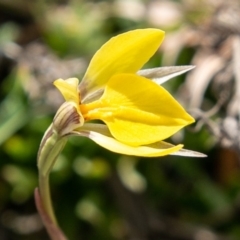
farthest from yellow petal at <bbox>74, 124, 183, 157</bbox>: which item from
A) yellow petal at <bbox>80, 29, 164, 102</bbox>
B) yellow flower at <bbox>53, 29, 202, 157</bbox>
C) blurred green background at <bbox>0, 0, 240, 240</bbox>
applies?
blurred green background at <bbox>0, 0, 240, 240</bbox>

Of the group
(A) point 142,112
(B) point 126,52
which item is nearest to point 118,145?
(A) point 142,112

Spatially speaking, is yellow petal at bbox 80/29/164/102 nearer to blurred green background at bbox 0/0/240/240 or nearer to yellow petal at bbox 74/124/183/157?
yellow petal at bbox 74/124/183/157

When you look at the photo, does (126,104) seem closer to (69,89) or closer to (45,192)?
(69,89)

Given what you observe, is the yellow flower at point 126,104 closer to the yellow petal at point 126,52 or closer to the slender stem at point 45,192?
the yellow petal at point 126,52

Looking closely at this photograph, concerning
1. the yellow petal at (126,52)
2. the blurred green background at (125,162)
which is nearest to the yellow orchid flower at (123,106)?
the yellow petal at (126,52)

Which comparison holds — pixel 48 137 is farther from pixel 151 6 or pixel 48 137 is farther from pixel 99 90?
pixel 151 6

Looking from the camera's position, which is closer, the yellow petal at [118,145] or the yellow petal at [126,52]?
the yellow petal at [118,145]

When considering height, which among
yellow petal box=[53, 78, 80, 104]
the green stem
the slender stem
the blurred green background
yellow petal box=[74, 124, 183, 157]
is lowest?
the blurred green background
